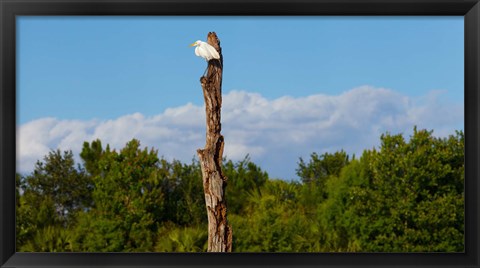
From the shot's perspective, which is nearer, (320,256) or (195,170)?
(320,256)

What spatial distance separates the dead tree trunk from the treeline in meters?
2.48

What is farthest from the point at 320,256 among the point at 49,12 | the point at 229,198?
the point at 229,198

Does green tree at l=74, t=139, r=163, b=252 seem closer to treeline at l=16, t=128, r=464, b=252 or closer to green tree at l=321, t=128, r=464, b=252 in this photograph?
treeline at l=16, t=128, r=464, b=252

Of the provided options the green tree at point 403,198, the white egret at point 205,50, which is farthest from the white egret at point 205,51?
the green tree at point 403,198

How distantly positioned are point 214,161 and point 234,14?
109 cm

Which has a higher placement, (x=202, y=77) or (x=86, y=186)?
(x=202, y=77)

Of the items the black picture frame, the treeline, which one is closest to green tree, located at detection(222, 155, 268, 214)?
the treeline

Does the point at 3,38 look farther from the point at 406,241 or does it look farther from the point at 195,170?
the point at 406,241

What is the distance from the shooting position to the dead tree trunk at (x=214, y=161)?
305 cm

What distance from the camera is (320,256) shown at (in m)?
2.00

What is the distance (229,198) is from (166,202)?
647mm

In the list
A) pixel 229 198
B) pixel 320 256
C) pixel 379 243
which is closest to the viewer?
pixel 320 256

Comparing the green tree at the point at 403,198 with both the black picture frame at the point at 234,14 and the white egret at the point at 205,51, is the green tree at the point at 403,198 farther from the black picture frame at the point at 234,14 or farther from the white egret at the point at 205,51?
the black picture frame at the point at 234,14

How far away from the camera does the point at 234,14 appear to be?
2100 mm
